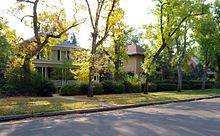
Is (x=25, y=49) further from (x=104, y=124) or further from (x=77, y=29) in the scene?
(x=104, y=124)

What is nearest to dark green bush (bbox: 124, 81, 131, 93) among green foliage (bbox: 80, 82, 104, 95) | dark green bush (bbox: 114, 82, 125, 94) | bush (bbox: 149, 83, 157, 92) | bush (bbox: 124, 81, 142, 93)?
bush (bbox: 124, 81, 142, 93)

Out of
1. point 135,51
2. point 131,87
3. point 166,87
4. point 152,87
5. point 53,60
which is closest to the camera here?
point 131,87

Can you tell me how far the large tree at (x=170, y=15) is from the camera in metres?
26.4

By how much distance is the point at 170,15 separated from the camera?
27.2m

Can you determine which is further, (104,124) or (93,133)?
(104,124)

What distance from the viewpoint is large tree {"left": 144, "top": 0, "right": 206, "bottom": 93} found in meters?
26.4

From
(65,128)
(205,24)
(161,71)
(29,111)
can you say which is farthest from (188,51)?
(65,128)

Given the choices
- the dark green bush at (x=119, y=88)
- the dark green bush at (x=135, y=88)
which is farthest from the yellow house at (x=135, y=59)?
the dark green bush at (x=119, y=88)

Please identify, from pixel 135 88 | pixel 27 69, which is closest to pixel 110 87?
pixel 135 88

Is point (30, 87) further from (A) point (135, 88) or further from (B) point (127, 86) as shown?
(A) point (135, 88)

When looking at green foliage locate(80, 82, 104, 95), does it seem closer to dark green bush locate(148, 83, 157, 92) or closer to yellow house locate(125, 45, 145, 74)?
dark green bush locate(148, 83, 157, 92)

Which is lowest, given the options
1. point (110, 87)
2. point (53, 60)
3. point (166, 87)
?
point (166, 87)

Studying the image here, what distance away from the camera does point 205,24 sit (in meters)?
34.5

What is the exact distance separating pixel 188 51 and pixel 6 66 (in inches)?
844
